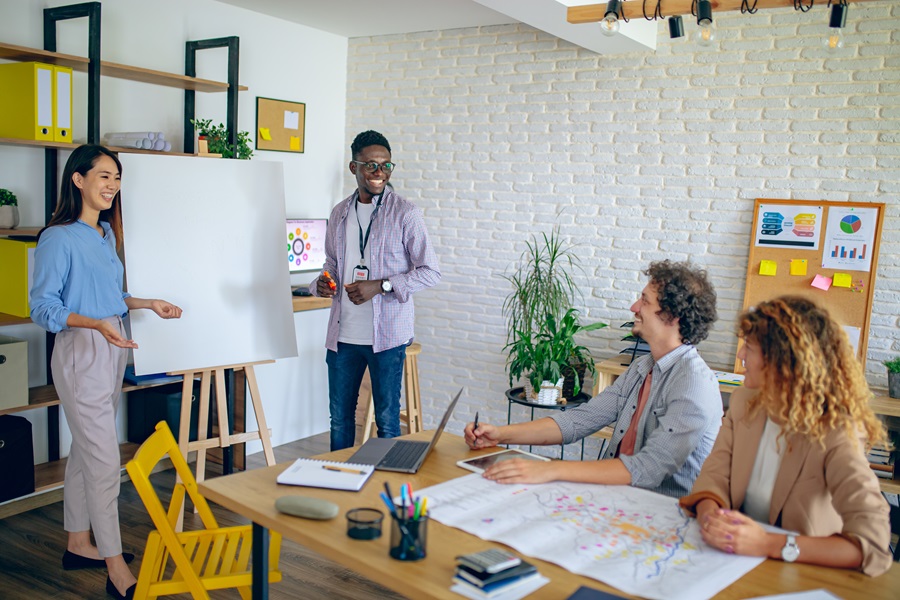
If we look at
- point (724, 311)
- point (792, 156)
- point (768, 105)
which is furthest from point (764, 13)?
point (724, 311)

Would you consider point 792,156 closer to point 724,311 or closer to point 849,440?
point 724,311

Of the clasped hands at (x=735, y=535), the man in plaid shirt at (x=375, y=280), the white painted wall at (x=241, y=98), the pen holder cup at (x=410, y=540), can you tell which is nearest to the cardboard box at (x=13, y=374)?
the white painted wall at (x=241, y=98)

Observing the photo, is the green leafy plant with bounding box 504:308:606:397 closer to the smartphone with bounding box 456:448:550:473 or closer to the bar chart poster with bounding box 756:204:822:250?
the bar chart poster with bounding box 756:204:822:250

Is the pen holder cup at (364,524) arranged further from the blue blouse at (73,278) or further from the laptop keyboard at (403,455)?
the blue blouse at (73,278)

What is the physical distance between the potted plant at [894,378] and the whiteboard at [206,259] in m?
2.83

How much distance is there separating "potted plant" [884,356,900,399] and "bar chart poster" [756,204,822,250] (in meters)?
0.68

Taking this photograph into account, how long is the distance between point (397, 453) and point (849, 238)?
112 inches

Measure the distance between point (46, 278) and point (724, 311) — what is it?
3.29 metres

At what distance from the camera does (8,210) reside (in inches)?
141

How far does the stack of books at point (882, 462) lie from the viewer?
3.70 m

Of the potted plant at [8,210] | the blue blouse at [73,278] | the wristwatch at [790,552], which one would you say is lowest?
the wristwatch at [790,552]

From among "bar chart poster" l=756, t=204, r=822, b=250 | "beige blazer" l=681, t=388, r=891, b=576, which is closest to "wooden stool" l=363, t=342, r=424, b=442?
"bar chart poster" l=756, t=204, r=822, b=250

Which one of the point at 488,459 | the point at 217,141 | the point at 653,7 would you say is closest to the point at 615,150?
the point at 653,7

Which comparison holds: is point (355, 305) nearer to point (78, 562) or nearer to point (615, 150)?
point (78, 562)
